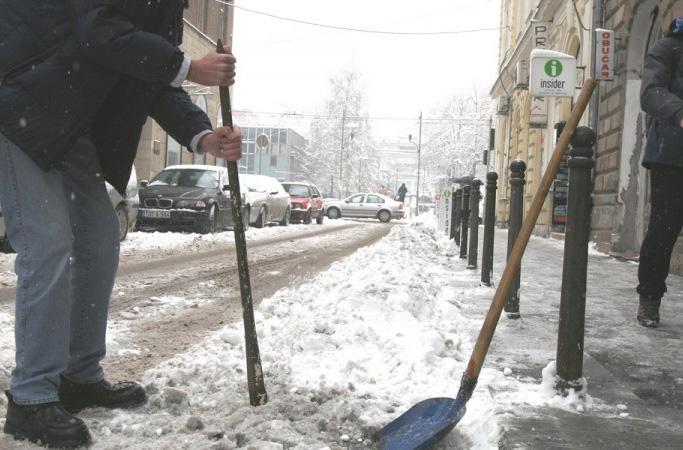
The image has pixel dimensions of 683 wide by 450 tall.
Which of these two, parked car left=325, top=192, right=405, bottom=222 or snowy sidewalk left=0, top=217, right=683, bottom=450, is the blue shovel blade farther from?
parked car left=325, top=192, right=405, bottom=222

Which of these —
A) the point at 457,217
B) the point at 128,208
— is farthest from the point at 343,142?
the point at 128,208

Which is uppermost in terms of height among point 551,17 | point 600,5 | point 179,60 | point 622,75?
point 551,17

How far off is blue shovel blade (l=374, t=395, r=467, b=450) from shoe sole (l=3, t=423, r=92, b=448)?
938 millimetres

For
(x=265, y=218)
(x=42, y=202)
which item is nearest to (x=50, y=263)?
(x=42, y=202)

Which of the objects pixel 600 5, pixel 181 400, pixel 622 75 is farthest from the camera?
pixel 600 5

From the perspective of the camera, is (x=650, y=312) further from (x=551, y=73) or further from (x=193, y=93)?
(x=193, y=93)

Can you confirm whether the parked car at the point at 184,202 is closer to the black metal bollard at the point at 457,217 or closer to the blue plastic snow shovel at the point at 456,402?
the black metal bollard at the point at 457,217

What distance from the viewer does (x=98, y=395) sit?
2.39 metres

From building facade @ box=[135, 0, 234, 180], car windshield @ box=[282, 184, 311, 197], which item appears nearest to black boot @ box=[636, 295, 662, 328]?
building facade @ box=[135, 0, 234, 180]

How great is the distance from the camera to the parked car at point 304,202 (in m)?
23.7

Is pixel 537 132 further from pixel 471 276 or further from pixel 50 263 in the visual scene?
pixel 50 263

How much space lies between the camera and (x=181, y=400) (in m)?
2.43

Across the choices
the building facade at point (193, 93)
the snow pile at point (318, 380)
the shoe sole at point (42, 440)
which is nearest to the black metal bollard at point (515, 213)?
the snow pile at point (318, 380)

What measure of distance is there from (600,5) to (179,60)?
1056 cm
